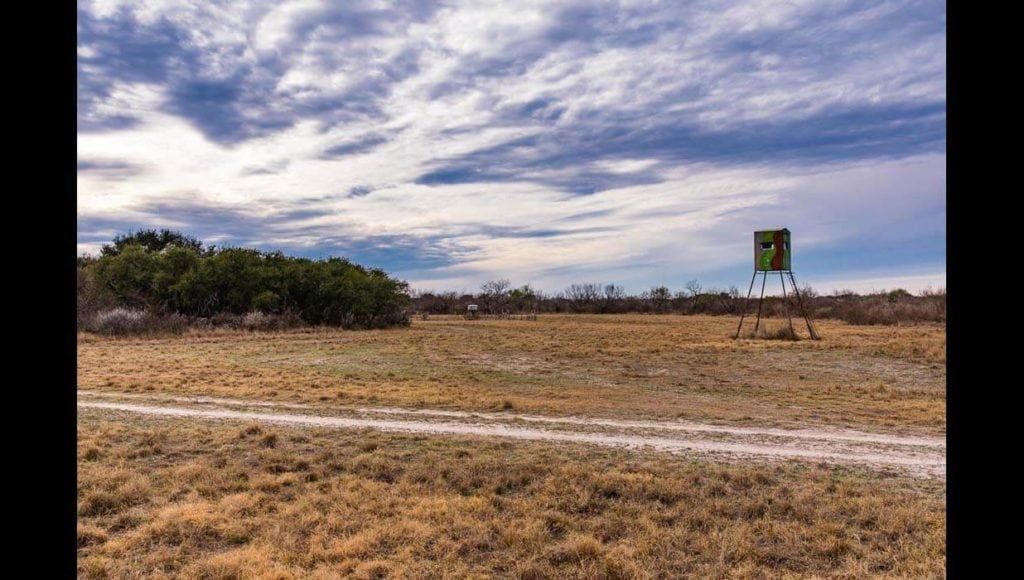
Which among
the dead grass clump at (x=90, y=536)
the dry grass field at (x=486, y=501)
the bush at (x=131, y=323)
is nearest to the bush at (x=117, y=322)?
the bush at (x=131, y=323)

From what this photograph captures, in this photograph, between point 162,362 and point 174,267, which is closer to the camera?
point 162,362

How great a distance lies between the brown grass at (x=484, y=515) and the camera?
540 centimetres

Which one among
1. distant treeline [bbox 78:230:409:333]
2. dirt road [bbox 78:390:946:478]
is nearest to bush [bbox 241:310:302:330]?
distant treeline [bbox 78:230:409:333]

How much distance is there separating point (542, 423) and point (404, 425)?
8.72 feet

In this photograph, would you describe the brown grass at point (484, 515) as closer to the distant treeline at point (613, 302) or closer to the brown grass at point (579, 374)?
the brown grass at point (579, 374)

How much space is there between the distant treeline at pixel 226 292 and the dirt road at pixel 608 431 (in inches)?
1077

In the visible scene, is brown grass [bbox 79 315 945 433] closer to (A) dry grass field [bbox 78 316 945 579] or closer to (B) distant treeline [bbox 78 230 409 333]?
(A) dry grass field [bbox 78 316 945 579]

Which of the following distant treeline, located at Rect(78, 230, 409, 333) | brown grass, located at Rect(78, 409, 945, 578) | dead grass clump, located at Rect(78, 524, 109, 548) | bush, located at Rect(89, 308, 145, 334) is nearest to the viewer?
brown grass, located at Rect(78, 409, 945, 578)

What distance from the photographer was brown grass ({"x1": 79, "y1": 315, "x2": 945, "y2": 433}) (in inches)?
555

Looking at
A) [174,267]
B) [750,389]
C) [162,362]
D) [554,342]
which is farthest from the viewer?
[174,267]

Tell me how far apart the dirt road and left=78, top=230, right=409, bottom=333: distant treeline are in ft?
89.7

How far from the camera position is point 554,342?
3350 cm
